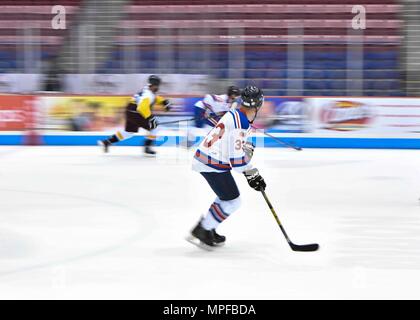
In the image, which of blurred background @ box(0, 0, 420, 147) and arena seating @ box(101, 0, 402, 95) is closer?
blurred background @ box(0, 0, 420, 147)

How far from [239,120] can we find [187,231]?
4.26 ft

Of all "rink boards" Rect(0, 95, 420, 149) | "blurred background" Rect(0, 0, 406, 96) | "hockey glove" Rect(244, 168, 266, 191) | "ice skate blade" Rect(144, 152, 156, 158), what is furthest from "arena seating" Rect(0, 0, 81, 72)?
"hockey glove" Rect(244, 168, 266, 191)

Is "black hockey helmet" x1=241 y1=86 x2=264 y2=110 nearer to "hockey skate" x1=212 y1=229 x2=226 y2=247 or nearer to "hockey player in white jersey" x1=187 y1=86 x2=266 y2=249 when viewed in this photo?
"hockey player in white jersey" x1=187 y1=86 x2=266 y2=249

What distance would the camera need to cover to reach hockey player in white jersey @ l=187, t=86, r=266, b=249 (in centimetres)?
504

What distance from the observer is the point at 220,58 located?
1403 centimetres

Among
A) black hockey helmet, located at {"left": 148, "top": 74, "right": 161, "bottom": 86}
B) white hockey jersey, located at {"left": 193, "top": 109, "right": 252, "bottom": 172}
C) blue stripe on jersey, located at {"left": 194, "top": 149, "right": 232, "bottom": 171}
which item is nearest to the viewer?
white hockey jersey, located at {"left": 193, "top": 109, "right": 252, "bottom": 172}

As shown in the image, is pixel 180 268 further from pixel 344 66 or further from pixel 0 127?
pixel 344 66

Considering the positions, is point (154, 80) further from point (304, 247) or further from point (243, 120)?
point (304, 247)

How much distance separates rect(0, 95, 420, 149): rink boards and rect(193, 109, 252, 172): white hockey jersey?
7.52 m

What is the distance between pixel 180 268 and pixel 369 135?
335 inches

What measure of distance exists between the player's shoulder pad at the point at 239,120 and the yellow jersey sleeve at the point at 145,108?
21.4 ft

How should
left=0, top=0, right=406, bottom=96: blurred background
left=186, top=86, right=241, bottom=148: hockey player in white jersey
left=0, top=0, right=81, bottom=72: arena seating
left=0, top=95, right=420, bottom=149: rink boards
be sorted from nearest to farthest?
left=186, top=86, right=241, bottom=148: hockey player in white jersey
left=0, top=95, right=420, bottom=149: rink boards
left=0, top=0, right=406, bottom=96: blurred background
left=0, top=0, right=81, bottom=72: arena seating

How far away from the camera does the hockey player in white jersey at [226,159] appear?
5035 mm

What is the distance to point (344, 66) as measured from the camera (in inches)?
579
